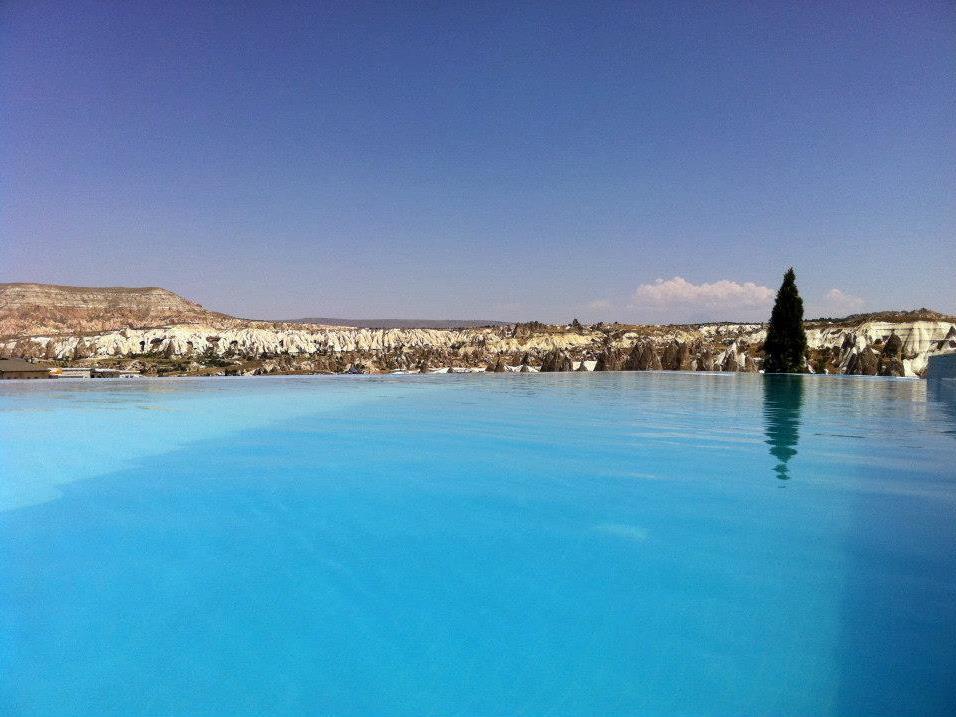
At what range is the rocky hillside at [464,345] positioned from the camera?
1960 inches

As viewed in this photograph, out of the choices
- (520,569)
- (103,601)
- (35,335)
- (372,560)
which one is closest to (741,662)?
(520,569)

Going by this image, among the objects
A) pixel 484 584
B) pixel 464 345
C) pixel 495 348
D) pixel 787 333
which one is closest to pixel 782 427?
pixel 484 584

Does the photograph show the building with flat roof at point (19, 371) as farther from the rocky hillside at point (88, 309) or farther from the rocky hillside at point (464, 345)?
the rocky hillside at point (88, 309)

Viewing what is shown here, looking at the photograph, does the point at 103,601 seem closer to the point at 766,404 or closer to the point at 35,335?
the point at 766,404

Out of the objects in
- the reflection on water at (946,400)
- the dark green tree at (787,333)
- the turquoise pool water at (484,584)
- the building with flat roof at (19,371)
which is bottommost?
the building with flat roof at (19,371)

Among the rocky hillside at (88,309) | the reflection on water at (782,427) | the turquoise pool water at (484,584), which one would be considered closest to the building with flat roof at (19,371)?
the turquoise pool water at (484,584)

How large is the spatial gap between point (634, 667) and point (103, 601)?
12.2ft

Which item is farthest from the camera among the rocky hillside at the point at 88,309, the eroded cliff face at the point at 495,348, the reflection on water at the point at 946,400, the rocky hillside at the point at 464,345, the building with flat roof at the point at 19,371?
the rocky hillside at the point at 88,309

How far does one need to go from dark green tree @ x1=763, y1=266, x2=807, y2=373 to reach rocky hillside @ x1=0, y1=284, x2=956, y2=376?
151 inches

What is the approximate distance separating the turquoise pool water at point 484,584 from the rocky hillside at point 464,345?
4706cm

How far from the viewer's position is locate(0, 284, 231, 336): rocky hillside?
94.1 meters

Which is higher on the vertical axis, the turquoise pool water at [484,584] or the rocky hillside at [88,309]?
the rocky hillside at [88,309]

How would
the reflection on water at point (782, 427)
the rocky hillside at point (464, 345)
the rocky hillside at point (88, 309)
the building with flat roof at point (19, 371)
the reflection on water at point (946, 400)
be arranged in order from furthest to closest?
the rocky hillside at point (88, 309) < the rocky hillside at point (464, 345) < the building with flat roof at point (19, 371) < the reflection on water at point (946, 400) < the reflection on water at point (782, 427)

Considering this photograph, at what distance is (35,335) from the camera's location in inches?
3088
